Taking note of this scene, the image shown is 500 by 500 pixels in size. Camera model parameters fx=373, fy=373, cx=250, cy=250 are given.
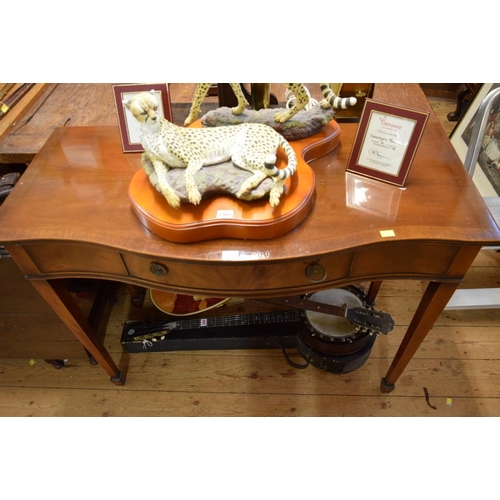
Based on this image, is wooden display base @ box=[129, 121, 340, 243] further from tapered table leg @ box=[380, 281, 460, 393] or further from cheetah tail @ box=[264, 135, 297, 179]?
tapered table leg @ box=[380, 281, 460, 393]

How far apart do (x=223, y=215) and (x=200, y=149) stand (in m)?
0.18

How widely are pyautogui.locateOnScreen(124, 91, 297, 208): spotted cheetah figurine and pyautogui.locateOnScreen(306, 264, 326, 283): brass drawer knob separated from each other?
0.19 meters

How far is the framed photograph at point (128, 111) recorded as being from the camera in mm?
976

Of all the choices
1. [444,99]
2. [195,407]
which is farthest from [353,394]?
Answer: [444,99]

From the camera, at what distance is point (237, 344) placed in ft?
5.24

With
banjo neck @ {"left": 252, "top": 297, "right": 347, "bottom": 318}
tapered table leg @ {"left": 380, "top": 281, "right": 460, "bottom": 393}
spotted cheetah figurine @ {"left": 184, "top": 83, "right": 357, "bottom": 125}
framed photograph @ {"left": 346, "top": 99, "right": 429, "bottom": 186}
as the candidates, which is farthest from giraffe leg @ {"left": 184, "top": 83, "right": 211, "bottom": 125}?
tapered table leg @ {"left": 380, "top": 281, "right": 460, "bottom": 393}

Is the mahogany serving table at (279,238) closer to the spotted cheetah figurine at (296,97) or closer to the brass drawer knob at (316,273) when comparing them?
the brass drawer knob at (316,273)

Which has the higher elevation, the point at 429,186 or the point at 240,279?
the point at 429,186

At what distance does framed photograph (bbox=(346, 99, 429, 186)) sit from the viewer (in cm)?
88

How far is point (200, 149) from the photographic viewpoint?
890 millimetres

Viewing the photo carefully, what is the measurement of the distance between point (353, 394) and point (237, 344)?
1.67 ft

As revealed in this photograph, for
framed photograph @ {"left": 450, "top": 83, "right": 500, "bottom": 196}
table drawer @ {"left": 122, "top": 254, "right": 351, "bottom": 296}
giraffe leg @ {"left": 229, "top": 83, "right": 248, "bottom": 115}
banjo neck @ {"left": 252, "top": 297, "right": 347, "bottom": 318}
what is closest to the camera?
table drawer @ {"left": 122, "top": 254, "right": 351, "bottom": 296}

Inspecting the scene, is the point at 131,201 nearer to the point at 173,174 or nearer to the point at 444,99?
the point at 173,174

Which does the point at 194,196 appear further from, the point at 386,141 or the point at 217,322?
the point at 217,322
